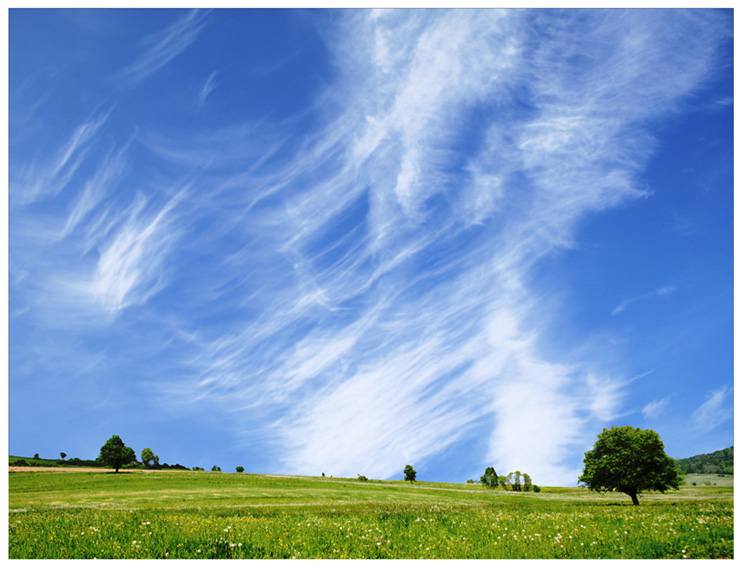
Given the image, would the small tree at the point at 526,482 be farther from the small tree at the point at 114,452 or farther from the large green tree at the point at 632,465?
the small tree at the point at 114,452

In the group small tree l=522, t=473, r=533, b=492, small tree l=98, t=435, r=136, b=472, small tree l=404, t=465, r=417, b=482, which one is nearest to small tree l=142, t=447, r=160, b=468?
small tree l=98, t=435, r=136, b=472

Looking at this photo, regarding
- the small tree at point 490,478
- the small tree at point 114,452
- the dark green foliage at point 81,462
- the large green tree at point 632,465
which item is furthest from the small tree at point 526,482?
the dark green foliage at point 81,462

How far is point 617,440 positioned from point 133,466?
124m

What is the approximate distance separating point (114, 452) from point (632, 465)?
102 meters

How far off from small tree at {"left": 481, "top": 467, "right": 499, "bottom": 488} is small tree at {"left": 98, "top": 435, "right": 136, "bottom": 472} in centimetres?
9381

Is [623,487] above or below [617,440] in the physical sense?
below

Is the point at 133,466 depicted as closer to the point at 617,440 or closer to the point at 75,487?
the point at 75,487

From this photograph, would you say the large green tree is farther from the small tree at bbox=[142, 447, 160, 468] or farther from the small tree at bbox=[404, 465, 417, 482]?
the small tree at bbox=[142, 447, 160, 468]

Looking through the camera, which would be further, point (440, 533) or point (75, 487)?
point (75, 487)

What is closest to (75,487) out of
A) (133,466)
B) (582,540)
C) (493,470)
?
(133,466)

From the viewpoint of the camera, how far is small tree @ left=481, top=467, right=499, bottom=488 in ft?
413

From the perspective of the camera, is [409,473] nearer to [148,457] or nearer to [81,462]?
[148,457]

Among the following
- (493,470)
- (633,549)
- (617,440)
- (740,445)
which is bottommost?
(493,470)

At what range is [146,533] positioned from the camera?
10.9 m
